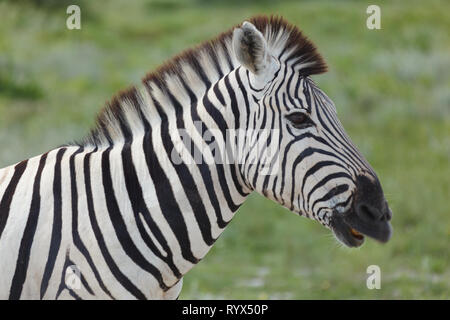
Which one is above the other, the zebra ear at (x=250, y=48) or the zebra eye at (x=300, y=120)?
the zebra ear at (x=250, y=48)

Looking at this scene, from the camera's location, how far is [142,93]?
12.0 feet

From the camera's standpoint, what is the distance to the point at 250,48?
134 inches

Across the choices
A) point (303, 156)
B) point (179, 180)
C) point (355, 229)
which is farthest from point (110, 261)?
point (355, 229)

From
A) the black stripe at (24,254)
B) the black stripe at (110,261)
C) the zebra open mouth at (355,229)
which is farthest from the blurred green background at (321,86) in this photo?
the black stripe at (24,254)

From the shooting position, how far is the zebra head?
3.29 meters

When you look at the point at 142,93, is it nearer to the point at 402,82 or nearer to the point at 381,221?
the point at 381,221

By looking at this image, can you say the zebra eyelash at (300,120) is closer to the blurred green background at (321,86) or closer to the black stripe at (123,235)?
the black stripe at (123,235)

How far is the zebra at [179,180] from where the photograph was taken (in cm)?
329

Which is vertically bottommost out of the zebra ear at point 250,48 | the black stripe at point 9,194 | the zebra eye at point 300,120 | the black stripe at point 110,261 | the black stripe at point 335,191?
the black stripe at point 110,261

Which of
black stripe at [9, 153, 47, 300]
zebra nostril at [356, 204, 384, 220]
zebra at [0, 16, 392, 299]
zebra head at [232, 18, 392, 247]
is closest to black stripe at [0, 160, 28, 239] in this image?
zebra at [0, 16, 392, 299]

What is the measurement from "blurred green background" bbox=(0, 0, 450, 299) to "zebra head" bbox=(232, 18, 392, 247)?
167 centimetres

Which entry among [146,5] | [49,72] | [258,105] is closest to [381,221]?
[258,105]

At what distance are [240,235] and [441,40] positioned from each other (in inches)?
423

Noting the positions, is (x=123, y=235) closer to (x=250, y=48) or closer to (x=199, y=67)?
(x=199, y=67)
